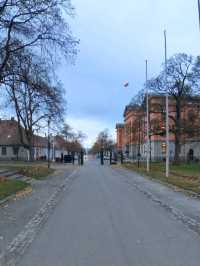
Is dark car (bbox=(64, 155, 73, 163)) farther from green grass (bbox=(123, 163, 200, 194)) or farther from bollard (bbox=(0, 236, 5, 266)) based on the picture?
bollard (bbox=(0, 236, 5, 266))

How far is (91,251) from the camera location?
984 centimetres

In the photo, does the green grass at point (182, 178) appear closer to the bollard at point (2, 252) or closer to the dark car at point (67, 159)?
the bollard at point (2, 252)

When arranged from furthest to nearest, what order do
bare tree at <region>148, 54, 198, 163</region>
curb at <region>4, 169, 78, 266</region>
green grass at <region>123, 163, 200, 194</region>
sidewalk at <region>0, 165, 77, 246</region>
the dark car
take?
the dark car, bare tree at <region>148, 54, 198, 163</region>, green grass at <region>123, 163, 200, 194</region>, sidewalk at <region>0, 165, 77, 246</region>, curb at <region>4, 169, 78, 266</region>

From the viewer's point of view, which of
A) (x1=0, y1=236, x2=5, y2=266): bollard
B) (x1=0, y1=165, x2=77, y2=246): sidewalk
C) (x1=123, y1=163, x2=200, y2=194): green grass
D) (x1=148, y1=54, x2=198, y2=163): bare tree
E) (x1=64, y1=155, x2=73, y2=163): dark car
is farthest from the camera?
(x1=64, y1=155, x2=73, y2=163): dark car

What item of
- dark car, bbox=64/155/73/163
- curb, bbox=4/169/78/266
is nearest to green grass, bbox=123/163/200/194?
curb, bbox=4/169/78/266

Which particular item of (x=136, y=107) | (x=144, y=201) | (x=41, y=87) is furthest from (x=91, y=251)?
(x=136, y=107)

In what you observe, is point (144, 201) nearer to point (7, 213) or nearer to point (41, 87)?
point (7, 213)

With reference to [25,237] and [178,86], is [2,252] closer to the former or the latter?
[25,237]

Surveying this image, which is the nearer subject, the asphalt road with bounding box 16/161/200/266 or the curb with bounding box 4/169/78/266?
the asphalt road with bounding box 16/161/200/266

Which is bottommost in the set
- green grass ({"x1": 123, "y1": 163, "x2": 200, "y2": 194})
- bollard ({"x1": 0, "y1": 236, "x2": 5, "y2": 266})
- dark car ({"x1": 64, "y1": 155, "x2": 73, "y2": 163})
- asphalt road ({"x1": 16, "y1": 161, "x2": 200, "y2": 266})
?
bollard ({"x1": 0, "y1": 236, "x2": 5, "y2": 266})

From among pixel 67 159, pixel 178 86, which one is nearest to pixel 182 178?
pixel 178 86

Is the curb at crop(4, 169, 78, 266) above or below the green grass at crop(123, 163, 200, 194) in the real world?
below

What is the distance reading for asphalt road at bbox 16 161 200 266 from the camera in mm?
8984

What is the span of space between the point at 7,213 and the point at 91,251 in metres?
7.32
